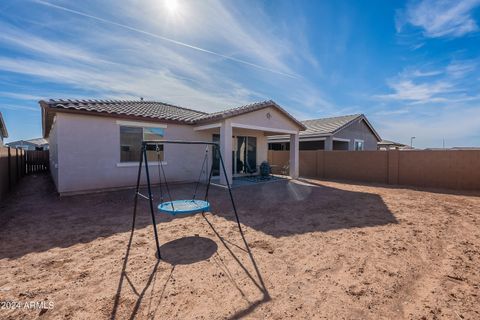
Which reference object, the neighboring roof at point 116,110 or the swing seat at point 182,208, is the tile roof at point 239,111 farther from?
the swing seat at point 182,208

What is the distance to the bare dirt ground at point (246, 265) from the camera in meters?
2.35

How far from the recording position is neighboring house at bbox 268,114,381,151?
1702 cm

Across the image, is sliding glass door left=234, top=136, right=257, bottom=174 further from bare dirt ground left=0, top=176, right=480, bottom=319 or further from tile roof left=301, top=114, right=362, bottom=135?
bare dirt ground left=0, top=176, right=480, bottom=319

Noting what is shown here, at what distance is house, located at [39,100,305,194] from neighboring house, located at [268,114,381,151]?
5.86m

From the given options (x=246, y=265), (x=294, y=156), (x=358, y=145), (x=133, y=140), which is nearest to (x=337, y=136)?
(x=358, y=145)

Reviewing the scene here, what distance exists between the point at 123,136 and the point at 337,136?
14.9 m

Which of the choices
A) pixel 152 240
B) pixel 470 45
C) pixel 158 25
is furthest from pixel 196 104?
pixel 470 45

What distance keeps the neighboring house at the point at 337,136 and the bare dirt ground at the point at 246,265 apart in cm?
1138

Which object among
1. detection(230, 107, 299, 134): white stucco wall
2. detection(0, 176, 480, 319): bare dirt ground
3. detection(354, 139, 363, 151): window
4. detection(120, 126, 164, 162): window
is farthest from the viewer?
detection(354, 139, 363, 151): window

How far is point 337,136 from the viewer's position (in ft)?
56.7

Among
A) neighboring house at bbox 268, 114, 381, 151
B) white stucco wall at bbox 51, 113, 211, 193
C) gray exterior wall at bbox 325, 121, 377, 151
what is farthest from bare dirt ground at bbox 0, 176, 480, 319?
gray exterior wall at bbox 325, 121, 377, 151

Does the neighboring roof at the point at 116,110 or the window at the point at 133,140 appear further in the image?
the window at the point at 133,140

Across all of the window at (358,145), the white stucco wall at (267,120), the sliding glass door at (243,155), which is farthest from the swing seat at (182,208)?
the window at (358,145)

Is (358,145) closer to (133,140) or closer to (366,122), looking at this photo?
(366,122)
